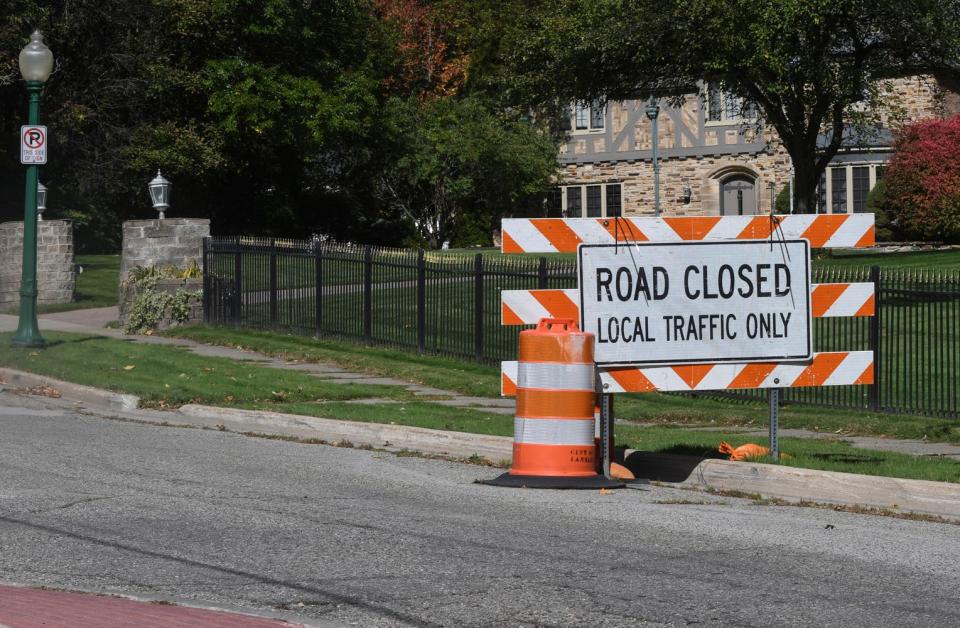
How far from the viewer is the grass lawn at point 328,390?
11.2 metres

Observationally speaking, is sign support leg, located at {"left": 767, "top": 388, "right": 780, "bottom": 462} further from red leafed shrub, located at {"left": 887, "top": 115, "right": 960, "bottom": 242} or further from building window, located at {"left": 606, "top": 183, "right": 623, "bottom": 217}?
building window, located at {"left": 606, "top": 183, "right": 623, "bottom": 217}

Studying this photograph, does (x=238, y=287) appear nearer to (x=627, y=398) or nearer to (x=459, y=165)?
(x=627, y=398)

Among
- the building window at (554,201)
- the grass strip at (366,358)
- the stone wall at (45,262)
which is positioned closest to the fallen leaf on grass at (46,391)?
the grass strip at (366,358)

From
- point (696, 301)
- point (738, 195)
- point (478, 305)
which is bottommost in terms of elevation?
point (696, 301)

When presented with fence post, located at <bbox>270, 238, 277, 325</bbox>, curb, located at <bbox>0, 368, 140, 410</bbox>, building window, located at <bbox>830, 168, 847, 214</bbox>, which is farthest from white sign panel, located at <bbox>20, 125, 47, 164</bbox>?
building window, located at <bbox>830, 168, 847, 214</bbox>

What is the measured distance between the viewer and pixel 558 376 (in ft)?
31.5

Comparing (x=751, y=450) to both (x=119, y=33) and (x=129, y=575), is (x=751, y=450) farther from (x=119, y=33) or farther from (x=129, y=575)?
(x=119, y=33)

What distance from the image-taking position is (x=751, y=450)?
35.6 feet

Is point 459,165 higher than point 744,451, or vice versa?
point 459,165

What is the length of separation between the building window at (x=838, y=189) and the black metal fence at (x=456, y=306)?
74.0 feet

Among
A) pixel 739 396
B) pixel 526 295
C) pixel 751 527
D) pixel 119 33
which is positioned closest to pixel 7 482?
pixel 526 295

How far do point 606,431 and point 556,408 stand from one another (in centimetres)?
65

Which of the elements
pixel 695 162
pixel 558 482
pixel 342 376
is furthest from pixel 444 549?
pixel 695 162

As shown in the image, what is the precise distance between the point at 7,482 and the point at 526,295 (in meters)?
3.97
